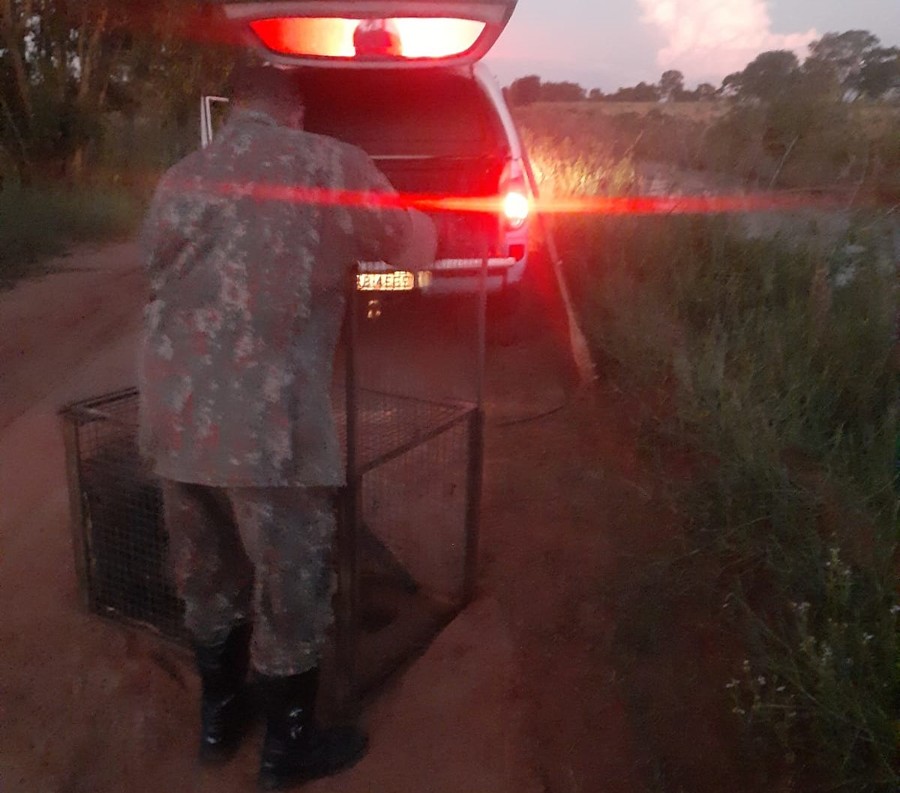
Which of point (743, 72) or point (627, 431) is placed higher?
point (743, 72)

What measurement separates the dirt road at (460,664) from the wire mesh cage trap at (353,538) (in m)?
0.11

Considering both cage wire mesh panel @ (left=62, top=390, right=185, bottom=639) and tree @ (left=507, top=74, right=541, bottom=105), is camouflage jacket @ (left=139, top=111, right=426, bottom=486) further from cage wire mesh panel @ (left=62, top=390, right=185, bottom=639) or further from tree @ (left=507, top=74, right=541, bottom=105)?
tree @ (left=507, top=74, right=541, bottom=105)

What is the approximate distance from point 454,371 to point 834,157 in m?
3.71

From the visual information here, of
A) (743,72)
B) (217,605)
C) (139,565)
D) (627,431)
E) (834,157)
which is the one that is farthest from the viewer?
(743,72)

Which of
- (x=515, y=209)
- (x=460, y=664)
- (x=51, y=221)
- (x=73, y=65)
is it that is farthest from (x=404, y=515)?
(x=73, y=65)

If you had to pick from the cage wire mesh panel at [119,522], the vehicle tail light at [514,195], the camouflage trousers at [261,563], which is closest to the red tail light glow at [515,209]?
the vehicle tail light at [514,195]

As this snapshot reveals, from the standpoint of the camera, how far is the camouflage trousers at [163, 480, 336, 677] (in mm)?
2361

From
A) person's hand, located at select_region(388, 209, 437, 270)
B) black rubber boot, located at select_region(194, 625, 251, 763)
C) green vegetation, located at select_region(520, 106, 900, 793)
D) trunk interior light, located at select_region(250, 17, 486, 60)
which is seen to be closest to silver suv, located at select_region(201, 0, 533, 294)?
trunk interior light, located at select_region(250, 17, 486, 60)

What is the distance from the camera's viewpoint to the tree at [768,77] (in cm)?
862

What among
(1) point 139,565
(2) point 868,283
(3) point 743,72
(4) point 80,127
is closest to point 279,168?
(1) point 139,565

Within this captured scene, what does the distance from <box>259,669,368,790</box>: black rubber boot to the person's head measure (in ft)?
4.95

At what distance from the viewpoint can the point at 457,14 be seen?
2.93 metres

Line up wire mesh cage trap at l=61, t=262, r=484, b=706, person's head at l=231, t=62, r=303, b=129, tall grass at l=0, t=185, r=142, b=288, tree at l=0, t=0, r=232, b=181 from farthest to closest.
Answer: tree at l=0, t=0, r=232, b=181
tall grass at l=0, t=185, r=142, b=288
wire mesh cage trap at l=61, t=262, r=484, b=706
person's head at l=231, t=62, r=303, b=129

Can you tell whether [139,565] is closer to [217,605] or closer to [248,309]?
[217,605]
